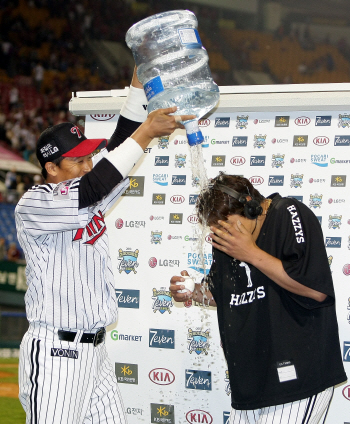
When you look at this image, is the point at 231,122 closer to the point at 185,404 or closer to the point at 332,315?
the point at 332,315

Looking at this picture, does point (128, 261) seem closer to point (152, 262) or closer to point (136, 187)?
point (152, 262)

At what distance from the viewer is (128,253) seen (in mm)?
3803

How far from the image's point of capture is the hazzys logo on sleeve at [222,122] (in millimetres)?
3650

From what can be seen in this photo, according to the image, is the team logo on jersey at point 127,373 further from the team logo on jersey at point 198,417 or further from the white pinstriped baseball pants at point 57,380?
the white pinstriped baseball pants at point 57,380

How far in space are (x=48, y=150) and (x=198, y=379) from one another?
197 centimetres

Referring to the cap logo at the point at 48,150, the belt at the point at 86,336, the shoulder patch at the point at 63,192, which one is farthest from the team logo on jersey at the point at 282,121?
the belt at the point at 86,336

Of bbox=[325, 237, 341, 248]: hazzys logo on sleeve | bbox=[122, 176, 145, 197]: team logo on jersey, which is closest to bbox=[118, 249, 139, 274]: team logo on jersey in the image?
bbox=[122, 176, 145, 197]: team logo on jersey

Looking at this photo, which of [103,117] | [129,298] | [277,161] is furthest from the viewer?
[103,117]

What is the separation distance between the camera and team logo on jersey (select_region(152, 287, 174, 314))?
3693mm

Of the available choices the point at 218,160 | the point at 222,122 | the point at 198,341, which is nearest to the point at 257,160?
the point at 218,160

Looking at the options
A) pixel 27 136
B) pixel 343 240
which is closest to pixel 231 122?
pixel 343 240

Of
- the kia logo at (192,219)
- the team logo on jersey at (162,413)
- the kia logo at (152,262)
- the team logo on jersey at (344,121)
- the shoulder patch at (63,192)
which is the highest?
the team logo on jersey at (344,121)

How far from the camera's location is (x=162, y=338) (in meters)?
3.68

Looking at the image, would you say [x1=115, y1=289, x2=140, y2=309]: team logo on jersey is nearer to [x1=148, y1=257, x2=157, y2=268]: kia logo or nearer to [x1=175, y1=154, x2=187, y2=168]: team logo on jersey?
[x1=148, y1=257, x2=157, y2=268]: kia logo
